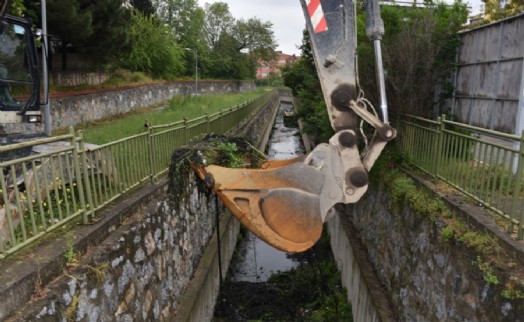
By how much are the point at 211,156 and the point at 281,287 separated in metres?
5.01

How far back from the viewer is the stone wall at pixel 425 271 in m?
3.34

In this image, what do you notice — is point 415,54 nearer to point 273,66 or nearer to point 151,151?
point 151,151

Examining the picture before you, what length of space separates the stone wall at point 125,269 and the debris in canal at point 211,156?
0.30m

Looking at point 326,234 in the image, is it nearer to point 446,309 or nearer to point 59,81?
point 446,309

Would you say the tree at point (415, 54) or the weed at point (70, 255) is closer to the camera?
the weed at point (70, 255)

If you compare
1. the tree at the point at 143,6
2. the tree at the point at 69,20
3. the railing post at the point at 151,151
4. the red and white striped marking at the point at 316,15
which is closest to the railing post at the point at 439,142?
the red and white striped marking at the point at 316,15

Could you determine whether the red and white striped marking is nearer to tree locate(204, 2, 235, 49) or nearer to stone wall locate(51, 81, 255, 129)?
stone wall locate(51, 81, 255, 129)

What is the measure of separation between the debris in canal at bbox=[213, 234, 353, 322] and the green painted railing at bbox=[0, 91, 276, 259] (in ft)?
9.74

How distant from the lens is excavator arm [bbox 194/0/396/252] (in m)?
3.53

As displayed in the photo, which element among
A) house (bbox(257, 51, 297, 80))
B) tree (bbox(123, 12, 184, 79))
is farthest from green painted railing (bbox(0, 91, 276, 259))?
house (bbox(257, 51, 297, 80))

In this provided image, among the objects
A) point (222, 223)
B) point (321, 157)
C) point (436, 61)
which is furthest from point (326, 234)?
point (321, 157)

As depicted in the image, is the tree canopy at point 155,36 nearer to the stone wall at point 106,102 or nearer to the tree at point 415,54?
the stone wall at point 106,102

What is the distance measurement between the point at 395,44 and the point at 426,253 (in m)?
4.31

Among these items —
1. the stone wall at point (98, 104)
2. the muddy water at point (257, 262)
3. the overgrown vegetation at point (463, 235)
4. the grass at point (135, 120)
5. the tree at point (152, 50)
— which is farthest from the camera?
the tree at point (152, 50)
